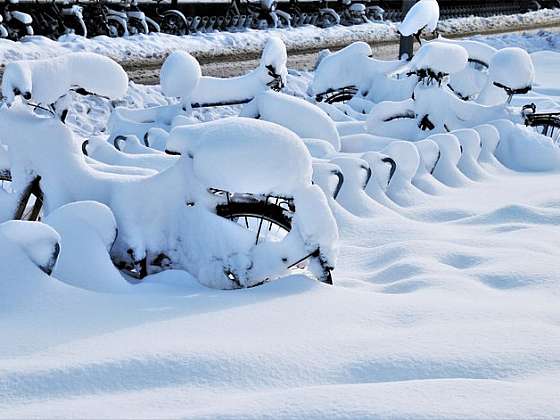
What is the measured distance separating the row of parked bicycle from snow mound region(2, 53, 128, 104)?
41.2 ft

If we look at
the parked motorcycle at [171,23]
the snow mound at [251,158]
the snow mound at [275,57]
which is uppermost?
the snow mound at [251,158]

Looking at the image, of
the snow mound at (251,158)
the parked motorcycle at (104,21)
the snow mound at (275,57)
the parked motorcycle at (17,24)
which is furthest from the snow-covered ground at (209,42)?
the snow mound at (251,158)

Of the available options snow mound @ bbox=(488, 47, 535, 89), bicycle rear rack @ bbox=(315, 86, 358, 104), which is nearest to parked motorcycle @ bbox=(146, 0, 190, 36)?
bicycle rear rack @ bbox=(315, 86, 358, 104)

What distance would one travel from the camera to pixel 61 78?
12.5 ft

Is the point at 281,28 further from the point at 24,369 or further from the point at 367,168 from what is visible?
the point at 24,369

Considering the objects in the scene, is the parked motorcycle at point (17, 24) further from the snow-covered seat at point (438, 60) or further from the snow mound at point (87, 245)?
the snow mound at point (87, 245)

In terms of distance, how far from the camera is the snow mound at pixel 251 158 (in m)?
3.25

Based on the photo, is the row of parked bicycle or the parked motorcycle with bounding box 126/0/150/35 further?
the parked motorcycle with bounding box 126/0/150/35

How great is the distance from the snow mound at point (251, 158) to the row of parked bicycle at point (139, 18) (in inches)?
526

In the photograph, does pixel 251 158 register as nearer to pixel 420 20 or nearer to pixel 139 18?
pixel 420 20

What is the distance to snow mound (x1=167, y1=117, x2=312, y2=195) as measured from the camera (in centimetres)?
325

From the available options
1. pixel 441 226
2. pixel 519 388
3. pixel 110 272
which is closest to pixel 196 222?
pixel 110 272

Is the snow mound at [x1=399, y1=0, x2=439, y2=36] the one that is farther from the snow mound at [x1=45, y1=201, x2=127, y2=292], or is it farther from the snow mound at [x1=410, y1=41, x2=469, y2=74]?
the snow mound at [x1=45, y1=201, x2=127, y2=292]

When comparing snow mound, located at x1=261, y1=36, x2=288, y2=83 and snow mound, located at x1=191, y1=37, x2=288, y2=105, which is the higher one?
snow mound, located at x1=261, y1=36, x2=288, y2=83
